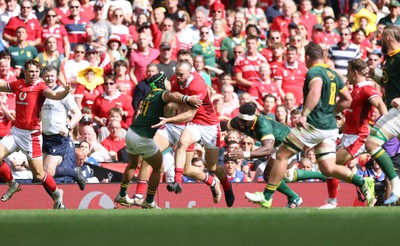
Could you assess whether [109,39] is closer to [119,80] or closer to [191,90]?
[119,80]

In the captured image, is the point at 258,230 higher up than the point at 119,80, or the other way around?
the point at 258,230

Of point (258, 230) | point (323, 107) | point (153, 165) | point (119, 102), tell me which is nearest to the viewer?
point (258, 230)

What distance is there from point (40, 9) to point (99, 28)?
4.23 feet

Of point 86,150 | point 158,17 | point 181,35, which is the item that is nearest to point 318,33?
point 181,35

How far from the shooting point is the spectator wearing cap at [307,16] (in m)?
24.6

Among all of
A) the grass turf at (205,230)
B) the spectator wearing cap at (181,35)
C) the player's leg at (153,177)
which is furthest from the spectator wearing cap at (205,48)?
the grass turf at (205,230)

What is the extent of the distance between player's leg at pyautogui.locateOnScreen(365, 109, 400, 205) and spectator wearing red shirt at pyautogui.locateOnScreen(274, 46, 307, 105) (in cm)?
833

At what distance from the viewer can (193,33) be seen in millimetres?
22656

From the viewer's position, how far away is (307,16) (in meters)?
24.7

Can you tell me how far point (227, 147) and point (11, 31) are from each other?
5.17m

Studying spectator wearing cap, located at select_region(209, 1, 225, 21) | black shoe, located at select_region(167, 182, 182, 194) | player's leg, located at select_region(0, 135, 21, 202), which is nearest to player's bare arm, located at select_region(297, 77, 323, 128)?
black shoe, located at select_region(167, 182, 182, 194)

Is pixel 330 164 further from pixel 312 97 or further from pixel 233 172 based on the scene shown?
pixel 233 172

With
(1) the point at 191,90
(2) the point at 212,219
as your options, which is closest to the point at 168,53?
(1) the point at 191,90

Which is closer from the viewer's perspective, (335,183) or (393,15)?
(335,183)
